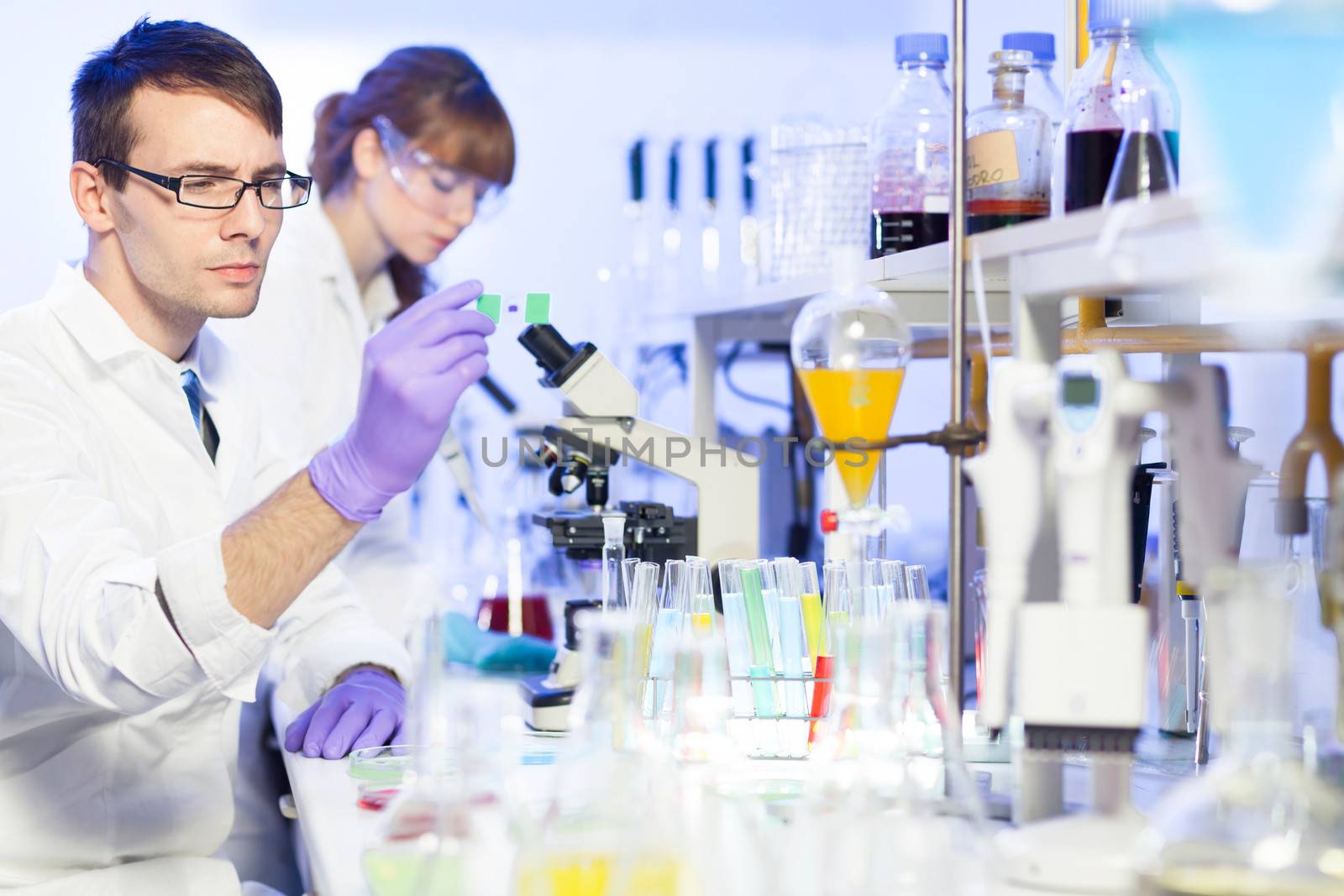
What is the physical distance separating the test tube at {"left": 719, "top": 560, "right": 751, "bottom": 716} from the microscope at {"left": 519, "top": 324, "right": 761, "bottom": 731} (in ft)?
0.84

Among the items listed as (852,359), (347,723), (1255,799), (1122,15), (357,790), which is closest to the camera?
(1255,799)

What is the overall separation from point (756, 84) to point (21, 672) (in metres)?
3.10

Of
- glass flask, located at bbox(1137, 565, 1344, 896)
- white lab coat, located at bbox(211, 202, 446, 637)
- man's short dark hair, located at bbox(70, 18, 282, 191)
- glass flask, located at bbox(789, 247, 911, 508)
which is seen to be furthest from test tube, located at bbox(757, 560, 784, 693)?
white lab coat, located at bbox(211, 202, 446, 637)

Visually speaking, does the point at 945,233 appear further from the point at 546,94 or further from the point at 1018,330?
the point at 546,94

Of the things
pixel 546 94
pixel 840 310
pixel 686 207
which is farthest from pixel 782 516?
pixel 840 310

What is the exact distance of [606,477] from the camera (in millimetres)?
1994

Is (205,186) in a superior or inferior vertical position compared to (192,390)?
superior

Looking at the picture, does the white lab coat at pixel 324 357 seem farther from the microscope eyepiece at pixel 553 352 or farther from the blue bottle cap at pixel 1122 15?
the blue bottle cap at pixel 1122 15

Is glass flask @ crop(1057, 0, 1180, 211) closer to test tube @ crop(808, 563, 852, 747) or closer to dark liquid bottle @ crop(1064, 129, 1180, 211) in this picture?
dark liquid bottle @ crop(1064, 129, 1180, 211)

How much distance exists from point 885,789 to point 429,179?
221 cm

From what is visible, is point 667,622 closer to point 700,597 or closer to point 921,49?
point 700,597

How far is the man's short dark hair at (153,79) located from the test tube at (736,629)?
966 millimetres

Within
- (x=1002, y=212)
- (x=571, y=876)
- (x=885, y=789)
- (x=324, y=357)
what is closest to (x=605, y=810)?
(x=571, y=876)

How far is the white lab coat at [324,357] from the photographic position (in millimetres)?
2799
